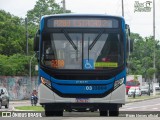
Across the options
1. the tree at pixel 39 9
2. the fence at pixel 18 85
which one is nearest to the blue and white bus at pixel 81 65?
the fence at pixel 18 85

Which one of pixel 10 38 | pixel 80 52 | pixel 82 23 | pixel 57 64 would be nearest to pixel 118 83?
pixel 80 52

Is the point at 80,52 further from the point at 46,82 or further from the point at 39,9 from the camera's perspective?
the point at 39,9

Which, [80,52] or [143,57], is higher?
[80,52]

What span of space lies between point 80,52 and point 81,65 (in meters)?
0.45

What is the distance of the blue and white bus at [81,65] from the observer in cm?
2000

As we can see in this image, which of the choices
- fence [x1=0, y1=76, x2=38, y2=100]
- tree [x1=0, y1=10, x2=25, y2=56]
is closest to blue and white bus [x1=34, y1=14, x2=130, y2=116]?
fence [x1=0, y1=76, x2=38, y2=100]

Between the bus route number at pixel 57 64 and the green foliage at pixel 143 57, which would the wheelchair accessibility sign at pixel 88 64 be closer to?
the bus route number at pixel 57 64

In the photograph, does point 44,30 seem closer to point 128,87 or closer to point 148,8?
point 148,8

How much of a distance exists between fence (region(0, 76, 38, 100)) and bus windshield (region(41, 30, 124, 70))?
149 feet

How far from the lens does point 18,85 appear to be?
2660 inches

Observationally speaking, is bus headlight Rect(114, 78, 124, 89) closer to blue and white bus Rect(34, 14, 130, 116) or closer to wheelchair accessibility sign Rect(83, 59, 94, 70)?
blue and white bus Rect(34, 14, 130, 116)

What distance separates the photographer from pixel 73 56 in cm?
1994

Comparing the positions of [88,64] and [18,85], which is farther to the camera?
[18,85]

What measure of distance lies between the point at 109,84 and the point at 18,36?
212 ft
